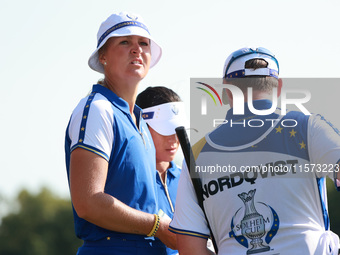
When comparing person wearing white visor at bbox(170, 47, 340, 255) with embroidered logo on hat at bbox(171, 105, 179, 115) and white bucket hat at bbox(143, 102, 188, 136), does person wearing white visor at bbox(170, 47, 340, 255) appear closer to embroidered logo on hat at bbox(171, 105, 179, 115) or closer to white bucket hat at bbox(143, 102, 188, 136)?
white bucket hat at bbox(143, 102, 188, 136)

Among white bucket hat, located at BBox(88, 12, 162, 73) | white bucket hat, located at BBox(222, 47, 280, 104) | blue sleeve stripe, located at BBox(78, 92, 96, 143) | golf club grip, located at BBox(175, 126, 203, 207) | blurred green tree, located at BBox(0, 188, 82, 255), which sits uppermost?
white bucket hat, located at BBox(88, 12, 162, 73)

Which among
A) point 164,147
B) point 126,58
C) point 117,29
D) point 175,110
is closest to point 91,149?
point 126,58

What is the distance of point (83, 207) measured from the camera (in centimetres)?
522

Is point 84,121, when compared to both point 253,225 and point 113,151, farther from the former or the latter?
point 253,225

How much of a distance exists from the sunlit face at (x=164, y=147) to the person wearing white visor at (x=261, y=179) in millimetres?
1787

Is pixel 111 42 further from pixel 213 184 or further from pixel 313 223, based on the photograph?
pixel 313 223

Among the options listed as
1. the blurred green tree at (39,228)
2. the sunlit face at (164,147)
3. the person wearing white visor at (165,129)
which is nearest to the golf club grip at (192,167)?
the person wearing white visor at (165,129)

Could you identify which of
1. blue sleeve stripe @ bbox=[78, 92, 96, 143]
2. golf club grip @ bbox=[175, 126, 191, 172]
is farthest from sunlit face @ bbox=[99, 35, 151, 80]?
golf club grip @ bbox=[175, 126, 191, 172]

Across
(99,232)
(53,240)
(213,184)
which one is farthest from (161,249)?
(53,240)

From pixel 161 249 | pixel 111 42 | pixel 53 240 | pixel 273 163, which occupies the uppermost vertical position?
pixel 111 42

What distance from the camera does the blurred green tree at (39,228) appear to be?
6088 centimetres

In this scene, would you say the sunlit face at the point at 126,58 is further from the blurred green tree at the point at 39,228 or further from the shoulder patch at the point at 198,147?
the blurred green tree at the point at 39,228

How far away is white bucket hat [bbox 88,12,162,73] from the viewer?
19.4ft

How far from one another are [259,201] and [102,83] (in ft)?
6.13
